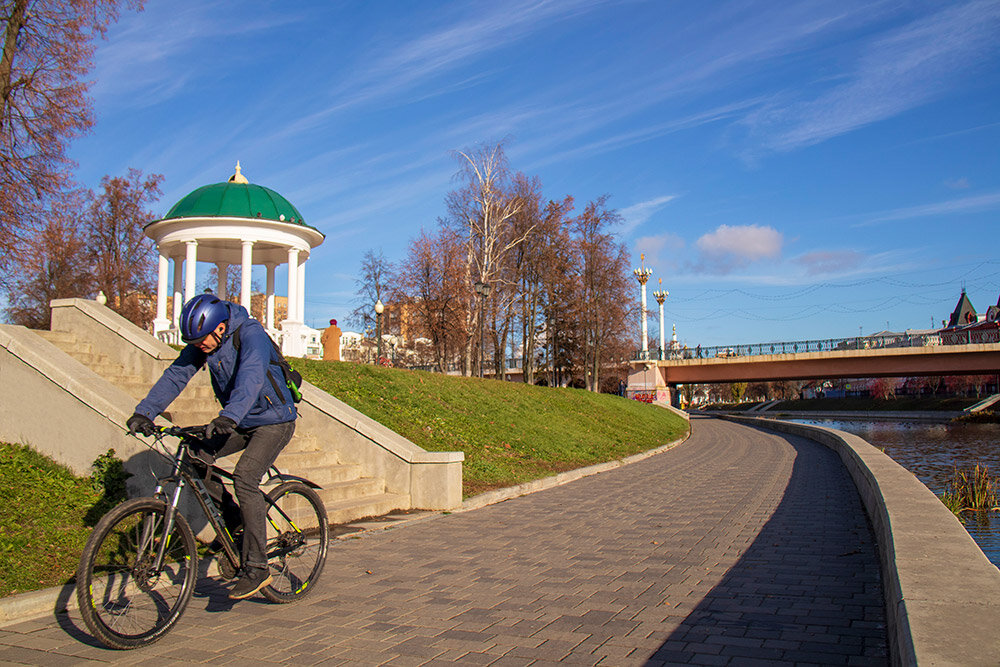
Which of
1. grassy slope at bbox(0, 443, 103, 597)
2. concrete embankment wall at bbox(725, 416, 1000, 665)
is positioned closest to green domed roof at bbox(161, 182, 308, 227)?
grassy slope at bbox(0, 443, 103, 597)

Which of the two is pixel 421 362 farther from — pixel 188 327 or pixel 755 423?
pixel 188 327

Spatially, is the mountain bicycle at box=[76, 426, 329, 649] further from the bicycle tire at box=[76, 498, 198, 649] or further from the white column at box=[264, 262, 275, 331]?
the white column at box=[264, 262, 275, 331]

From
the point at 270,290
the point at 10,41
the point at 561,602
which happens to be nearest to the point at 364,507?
the point at 561,602

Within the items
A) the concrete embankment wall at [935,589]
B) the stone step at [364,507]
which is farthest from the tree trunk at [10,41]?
the concrete embankment wall at [935,589]

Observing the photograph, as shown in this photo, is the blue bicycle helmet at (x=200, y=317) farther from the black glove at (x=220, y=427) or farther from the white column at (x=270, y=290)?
the white column at (x=270, y=290)

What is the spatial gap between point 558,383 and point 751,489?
130ft

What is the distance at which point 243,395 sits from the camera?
4199mm

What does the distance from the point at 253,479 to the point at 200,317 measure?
3.32ft

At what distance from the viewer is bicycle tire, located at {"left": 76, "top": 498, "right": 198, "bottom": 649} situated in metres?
3.70

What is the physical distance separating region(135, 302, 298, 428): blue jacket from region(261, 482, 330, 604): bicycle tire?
63cm

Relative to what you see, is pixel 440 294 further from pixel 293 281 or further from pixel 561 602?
pixel 561 602

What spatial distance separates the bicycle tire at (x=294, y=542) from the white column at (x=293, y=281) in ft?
57.5

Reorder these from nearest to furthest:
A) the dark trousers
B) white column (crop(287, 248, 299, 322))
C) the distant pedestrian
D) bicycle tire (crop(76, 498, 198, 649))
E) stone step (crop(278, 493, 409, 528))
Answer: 1. bicycle tire (crop(76, 498, 198, 649))
2. the dark trousers
3. stone step (crop(278, 493, 409, 528))
4. white column (crop(287, 248, 299, 322))
5. the distant pedestrian

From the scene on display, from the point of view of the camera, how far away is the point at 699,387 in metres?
126
